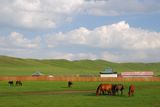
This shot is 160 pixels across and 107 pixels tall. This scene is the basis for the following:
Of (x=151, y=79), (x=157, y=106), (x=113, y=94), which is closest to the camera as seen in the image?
(x=157, y=106)

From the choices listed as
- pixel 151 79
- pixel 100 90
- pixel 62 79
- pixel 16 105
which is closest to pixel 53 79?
pixel 62 79

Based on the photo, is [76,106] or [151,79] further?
[151,79]

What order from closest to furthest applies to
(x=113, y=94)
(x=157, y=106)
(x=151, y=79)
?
(x=157, y=106)
(x=113, y=94)
(x=151, y=79)

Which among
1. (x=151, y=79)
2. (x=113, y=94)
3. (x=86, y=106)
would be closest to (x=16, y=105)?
(x=86, y=106)

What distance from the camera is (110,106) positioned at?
30781mm

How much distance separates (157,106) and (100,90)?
48.3 feet

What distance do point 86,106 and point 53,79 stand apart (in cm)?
7682

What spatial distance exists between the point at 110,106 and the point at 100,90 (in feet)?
45.8

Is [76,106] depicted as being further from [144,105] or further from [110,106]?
[144,105]

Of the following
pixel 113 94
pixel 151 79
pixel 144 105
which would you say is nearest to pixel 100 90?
pixel 113 94

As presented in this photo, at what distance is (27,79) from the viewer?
10644 cm

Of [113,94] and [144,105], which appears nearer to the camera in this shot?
[144,105]

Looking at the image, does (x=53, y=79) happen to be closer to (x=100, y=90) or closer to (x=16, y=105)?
(x=100, y=90)

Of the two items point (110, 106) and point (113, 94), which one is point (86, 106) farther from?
point (113, 94)
